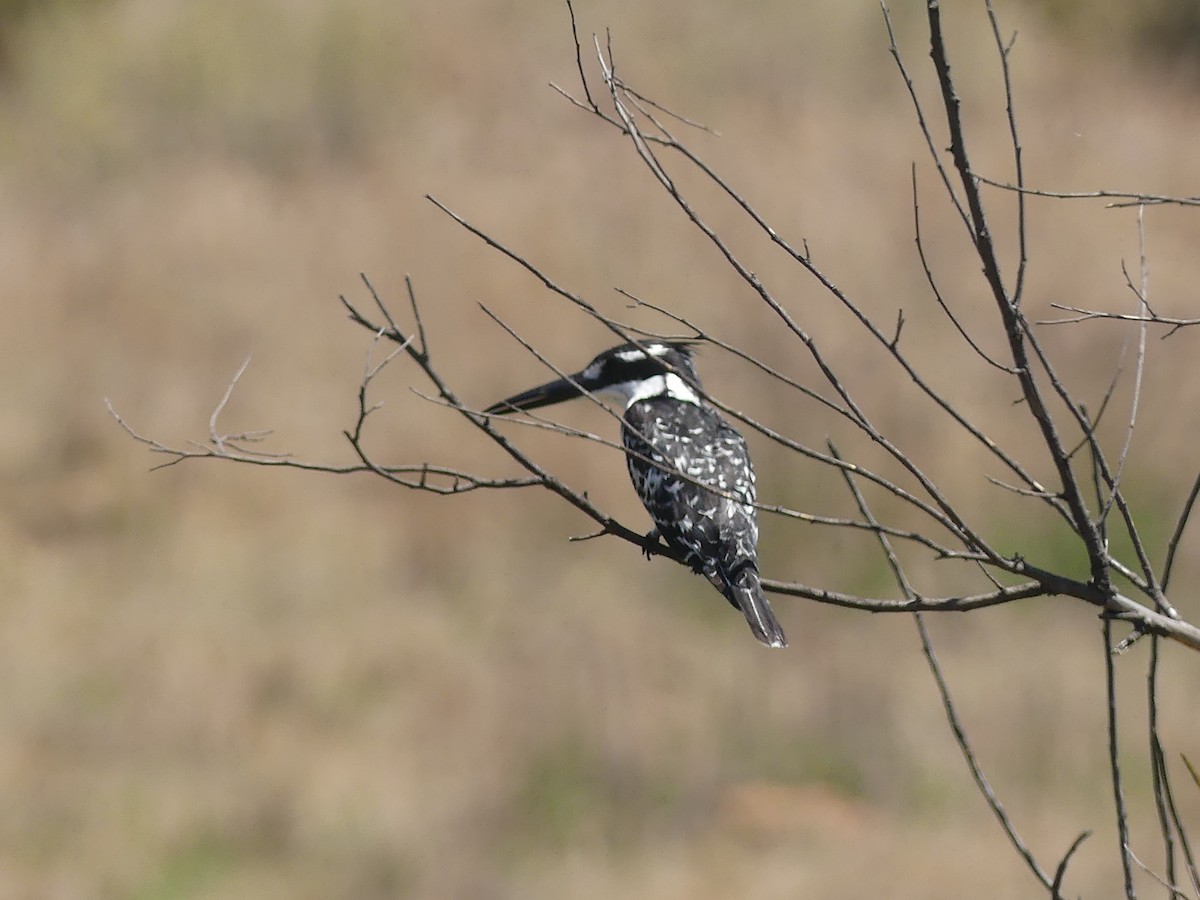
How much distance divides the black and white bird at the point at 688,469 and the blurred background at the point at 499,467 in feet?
15.6

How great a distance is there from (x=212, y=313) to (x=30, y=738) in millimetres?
4577

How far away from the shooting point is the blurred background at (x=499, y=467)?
349 inches

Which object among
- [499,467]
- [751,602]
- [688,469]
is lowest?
[751,602]

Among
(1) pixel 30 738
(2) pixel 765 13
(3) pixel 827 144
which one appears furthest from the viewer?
(2) pixel 765 13

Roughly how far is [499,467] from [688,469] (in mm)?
7789

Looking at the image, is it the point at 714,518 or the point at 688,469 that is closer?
the point at 714,518

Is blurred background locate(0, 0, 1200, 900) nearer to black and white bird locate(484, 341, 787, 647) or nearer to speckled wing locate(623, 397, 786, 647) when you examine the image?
black and white bird locate(484, 341, 787, 647)

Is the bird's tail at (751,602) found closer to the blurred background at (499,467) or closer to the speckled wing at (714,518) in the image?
the speckled wing at (714,518)

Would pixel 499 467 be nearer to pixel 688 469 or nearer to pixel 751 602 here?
pixel 688 469

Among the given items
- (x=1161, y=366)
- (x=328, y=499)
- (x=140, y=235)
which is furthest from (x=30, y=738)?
(x=1161, y=366)

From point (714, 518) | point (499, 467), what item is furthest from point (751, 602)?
point (499, 467)

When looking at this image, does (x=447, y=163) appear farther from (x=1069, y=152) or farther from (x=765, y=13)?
(x=1069, y=152)

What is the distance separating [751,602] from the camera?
3.41 meters

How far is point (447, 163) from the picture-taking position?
48.0ft
